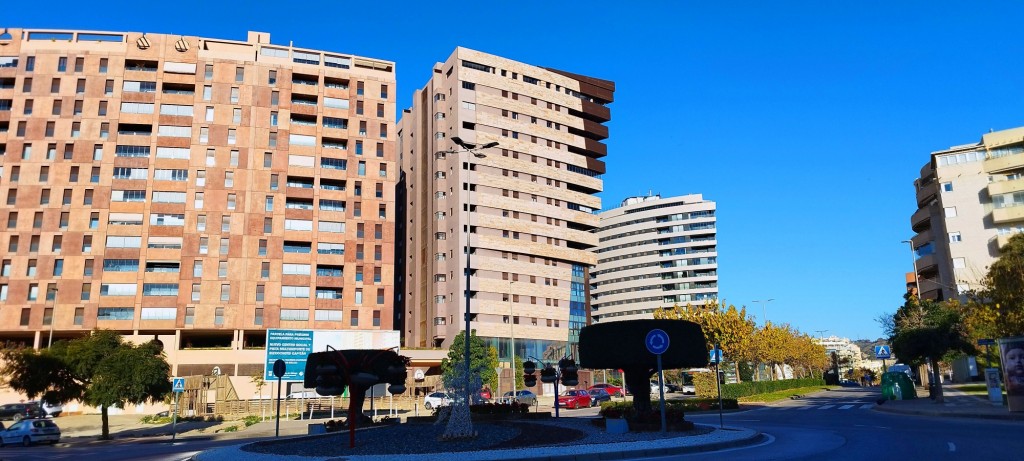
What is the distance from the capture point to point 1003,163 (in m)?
80.2

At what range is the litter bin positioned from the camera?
44.3 m

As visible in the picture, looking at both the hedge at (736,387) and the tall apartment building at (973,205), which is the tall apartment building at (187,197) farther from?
the tall apartment building at (973,205)

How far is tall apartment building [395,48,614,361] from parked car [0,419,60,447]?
53.7 m

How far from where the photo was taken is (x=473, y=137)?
3696 inches

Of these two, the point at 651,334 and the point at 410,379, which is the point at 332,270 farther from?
the point at 651,334

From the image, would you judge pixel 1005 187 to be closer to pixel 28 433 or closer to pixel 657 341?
pixel 657 341

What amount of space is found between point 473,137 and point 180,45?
36070 millimetres

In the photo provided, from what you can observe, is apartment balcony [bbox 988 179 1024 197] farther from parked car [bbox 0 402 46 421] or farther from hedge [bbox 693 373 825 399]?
parked car [bbox 0 402 46 421]

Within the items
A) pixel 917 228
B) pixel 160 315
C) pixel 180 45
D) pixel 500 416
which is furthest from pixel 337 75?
pixel 917 228

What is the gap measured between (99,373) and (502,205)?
59.2 m

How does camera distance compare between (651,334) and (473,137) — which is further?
(473,137)

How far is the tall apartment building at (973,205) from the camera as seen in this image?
78500mm

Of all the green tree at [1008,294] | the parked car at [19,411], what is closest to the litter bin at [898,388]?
the green tree at [1008,294]

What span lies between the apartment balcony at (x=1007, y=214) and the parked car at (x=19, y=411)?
93806mm
